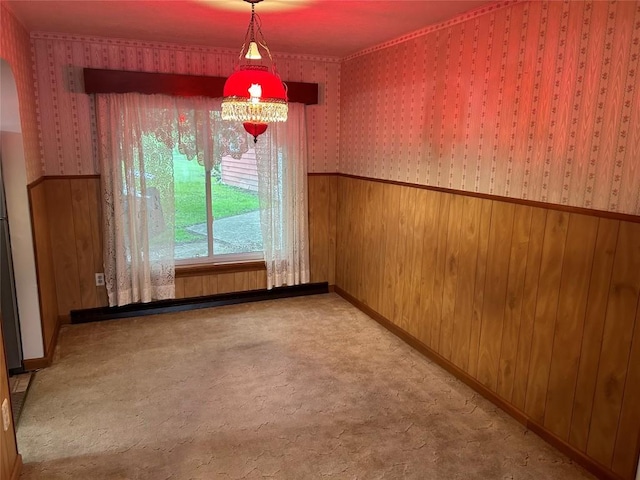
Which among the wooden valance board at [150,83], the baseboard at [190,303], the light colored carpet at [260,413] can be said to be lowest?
the light colored carpet at [260,413]

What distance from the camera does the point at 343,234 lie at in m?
4.97

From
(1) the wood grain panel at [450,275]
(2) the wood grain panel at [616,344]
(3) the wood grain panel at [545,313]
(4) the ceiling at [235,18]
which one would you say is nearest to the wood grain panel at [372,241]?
(1) the wood grain panel at [450,275]

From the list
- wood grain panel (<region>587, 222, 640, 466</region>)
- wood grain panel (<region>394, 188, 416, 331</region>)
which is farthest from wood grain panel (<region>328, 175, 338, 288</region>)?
wood grain panel (<region>587, 222, 640, 466</region>)

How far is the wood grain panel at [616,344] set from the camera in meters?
2.12

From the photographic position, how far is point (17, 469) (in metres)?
2.26

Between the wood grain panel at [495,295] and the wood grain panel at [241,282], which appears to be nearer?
the wood grain panel at [495,295]

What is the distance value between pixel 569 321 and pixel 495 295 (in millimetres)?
546

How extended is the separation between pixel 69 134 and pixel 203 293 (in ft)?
6.22

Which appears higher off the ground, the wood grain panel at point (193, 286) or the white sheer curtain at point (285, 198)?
the white sheer curtain at point (285, 198)

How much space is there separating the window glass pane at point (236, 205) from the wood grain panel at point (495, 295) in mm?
2568

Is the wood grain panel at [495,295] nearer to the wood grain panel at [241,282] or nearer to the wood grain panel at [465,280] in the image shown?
the wood grain panel at [465,280]

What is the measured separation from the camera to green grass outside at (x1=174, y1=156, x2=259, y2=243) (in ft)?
14.7

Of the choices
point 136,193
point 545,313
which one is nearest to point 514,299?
point 545,313

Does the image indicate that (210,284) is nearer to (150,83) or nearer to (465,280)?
(150,83)
